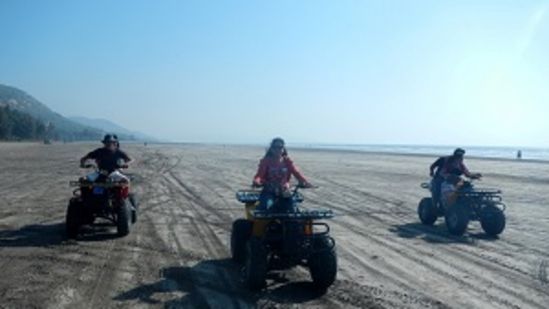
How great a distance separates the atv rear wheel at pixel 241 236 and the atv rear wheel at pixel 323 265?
4.78ft

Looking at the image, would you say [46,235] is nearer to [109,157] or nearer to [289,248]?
[109,157]

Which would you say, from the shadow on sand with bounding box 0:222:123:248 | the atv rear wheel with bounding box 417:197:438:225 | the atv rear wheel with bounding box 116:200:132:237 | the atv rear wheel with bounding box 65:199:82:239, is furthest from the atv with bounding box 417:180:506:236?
the atv rear wheel with bounding box 65:199:82:239

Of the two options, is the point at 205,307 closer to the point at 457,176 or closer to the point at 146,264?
the point at 146,264

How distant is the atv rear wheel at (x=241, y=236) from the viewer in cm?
836

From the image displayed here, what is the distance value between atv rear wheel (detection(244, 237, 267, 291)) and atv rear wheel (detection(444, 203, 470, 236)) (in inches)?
247

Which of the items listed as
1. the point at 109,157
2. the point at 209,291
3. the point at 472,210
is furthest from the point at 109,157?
the point at 472,210

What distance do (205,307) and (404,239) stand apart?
587cm

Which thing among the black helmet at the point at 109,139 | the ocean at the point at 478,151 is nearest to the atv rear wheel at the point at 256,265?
the black helmet at the point at 109,139

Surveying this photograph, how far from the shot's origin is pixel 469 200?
12.3 m

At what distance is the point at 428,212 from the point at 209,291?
7794mm

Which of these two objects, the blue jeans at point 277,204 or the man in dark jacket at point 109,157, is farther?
the man in dark jacket at point 109,157

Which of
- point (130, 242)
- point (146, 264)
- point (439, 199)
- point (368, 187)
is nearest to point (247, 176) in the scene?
point (368, 187)

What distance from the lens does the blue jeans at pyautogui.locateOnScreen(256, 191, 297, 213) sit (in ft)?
24.8

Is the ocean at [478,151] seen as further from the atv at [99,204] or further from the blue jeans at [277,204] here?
the blue jeans at [277,204]
